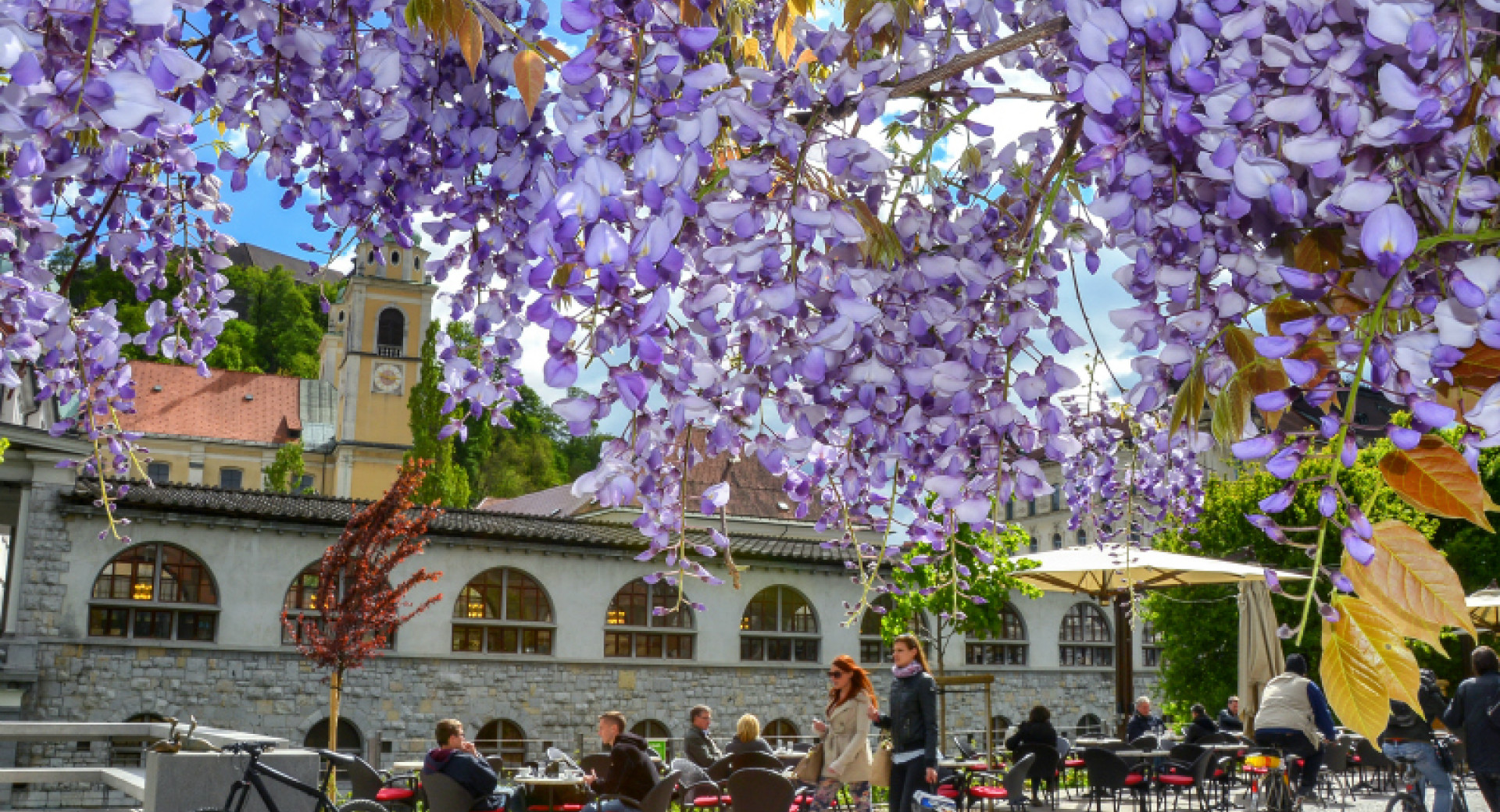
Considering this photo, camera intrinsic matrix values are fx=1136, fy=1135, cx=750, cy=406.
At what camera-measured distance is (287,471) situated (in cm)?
4119

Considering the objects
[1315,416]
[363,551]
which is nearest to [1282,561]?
[363,551]

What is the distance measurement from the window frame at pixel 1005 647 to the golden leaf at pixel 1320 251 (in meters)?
23.9

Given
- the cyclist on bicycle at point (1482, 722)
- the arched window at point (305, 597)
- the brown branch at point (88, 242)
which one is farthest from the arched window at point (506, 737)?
the brown branch at point (88, 242)

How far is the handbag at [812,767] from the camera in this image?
7074 mm

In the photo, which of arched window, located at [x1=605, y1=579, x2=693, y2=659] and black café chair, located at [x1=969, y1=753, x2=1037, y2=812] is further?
arched window, located at [x1=605, y1=579, x2=693, y2=659]

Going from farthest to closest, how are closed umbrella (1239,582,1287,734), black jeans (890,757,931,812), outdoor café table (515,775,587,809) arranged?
closed umbrella (1239,582,1287,734), outdoor café table (515,775,587,809), black jeans (890,757,931,812)

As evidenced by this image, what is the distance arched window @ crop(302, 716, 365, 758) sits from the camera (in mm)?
18266

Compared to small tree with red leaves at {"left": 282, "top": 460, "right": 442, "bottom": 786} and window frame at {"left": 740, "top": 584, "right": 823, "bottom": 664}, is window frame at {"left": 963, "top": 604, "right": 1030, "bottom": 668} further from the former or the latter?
small tree with red leaves at {"left": 282, "top": 460, "right": 442, "bottom": 786}

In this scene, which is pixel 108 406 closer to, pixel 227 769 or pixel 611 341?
pixel 611 341

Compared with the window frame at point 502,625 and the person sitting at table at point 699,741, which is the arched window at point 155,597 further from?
the person sitting at table at point 699,741

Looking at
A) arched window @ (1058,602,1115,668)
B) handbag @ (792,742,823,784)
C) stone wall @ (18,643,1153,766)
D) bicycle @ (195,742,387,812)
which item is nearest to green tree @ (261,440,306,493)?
stone wall @ (18,643,1153,766)

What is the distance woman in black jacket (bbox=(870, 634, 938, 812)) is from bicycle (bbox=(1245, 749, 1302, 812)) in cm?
312

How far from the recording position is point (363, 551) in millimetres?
13688

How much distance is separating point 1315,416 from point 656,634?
2088 cm
